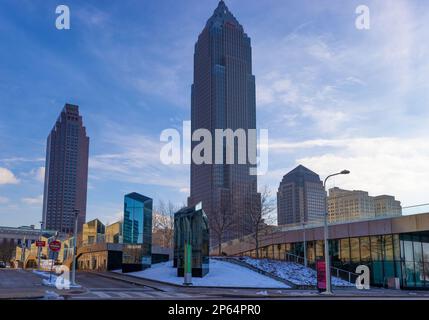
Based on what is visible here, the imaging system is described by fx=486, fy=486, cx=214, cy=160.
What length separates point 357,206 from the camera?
53844mm

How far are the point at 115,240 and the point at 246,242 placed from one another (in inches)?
744

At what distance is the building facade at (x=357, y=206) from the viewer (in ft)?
158

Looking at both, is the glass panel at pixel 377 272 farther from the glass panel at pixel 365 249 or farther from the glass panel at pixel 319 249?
the glass panel at pixel 319 249

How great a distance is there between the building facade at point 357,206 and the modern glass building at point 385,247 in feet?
2.78

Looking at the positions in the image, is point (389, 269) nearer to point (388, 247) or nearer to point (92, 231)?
point (388, 247)

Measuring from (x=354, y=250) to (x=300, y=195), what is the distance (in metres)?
36.1

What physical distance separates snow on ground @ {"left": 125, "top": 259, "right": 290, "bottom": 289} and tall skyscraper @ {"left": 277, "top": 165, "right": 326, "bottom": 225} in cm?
3634

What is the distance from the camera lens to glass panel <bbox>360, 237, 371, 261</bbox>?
4972cm

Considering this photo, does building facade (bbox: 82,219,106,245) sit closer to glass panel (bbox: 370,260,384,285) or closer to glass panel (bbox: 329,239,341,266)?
glass panel (bbox: 329,239,341,266)

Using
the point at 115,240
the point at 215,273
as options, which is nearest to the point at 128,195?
the point at 215,273

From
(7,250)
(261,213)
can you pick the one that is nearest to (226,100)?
(261,213)

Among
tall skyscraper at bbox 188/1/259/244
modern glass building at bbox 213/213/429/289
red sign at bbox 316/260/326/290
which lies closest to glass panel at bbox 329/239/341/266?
modern glass building at bbox 213/213/429/289

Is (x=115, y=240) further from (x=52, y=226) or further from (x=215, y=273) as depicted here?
(x=52, y=226)

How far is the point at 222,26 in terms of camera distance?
107 m
